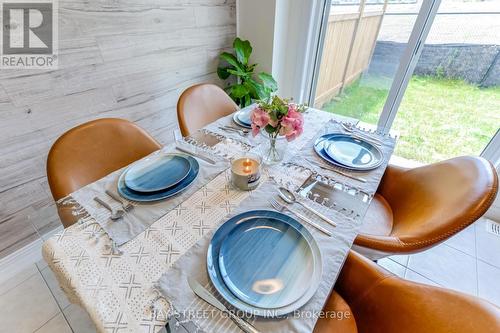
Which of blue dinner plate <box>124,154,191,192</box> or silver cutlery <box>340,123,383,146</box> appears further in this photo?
silver cutlery <box>340,123,383,146</box>

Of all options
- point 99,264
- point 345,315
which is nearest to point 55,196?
point 99,264

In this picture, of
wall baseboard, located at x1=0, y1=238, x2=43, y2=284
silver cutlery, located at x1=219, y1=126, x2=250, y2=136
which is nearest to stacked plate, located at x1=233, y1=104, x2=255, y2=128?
silver cutlery, located at x1=219, y1=126, x2=250, y2=136

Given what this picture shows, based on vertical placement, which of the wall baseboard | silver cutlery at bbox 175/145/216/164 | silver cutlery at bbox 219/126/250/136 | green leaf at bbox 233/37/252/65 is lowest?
the wall baseboard

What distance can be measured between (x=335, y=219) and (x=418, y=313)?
0.28 meters

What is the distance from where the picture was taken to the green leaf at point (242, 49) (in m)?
1.92

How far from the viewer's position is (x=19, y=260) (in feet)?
4.29

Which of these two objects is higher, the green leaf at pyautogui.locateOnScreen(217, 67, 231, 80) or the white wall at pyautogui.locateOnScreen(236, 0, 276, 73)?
the white wall at pyautogui.locateOnScreen(236, 0, 276, 73)

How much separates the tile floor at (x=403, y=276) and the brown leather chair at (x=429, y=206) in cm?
57

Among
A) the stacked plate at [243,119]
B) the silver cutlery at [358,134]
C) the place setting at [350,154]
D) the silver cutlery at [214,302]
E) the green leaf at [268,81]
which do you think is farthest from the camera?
the green leaf at [268,81]

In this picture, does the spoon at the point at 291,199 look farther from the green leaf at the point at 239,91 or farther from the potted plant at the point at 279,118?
the green leaf at the point at 239,91

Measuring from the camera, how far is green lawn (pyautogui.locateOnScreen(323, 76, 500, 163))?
1.70m

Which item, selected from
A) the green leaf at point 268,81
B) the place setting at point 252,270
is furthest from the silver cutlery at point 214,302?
the green leaf at point 268,81

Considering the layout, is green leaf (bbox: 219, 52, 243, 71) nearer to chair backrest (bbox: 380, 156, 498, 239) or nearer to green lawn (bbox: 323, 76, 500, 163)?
green lawn (bbox: 323, 76, 500, 163)

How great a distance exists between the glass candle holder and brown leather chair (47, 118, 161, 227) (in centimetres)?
50
